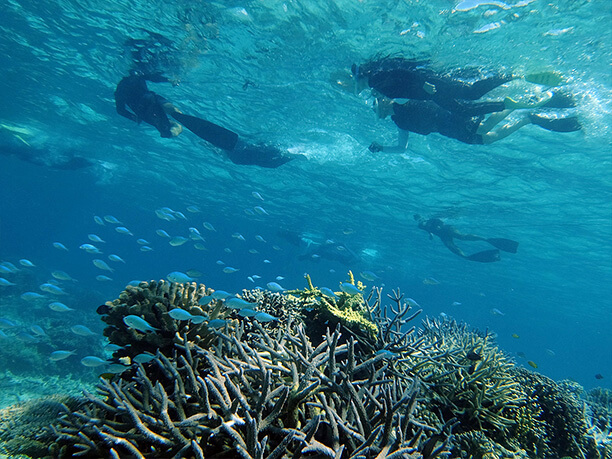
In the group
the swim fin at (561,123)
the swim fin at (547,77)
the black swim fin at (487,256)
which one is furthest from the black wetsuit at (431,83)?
the black swim fin at (487,256)

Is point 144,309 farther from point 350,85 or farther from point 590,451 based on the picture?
point 350,85

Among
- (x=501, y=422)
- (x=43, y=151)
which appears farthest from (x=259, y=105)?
(x=43, y=151)

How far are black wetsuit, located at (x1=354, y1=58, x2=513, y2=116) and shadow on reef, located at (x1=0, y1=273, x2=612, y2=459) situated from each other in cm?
870

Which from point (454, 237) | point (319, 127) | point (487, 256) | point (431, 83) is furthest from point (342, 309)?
point (454, 237)

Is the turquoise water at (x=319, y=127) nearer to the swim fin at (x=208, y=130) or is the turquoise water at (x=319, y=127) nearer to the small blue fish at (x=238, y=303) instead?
the swim fin at (x=208, y=130)

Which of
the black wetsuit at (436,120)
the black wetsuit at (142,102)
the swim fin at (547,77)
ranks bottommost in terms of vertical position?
the black wetsuit at (142,102)

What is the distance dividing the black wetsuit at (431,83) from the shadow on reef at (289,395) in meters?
8.70

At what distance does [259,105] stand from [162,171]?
69.5ft

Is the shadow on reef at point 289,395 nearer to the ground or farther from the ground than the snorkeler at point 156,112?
nearer to the ground

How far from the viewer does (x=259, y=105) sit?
18312mm

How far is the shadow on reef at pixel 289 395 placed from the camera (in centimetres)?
221

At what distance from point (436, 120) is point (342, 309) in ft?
31.6

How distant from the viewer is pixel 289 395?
2492 millimetres

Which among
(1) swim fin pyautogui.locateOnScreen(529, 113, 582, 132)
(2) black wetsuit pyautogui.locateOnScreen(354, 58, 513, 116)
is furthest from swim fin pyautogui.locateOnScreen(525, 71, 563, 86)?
(1) swim fin pyautogui.locateOnScreen(529, 113, 582, 132)
